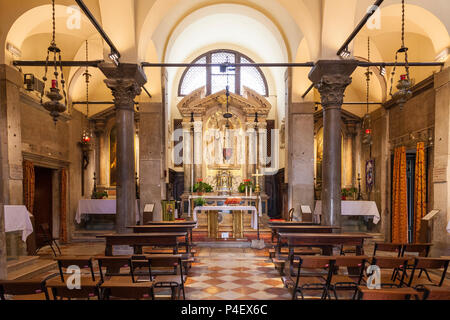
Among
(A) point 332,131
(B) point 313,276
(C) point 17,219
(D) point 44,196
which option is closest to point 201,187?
(D) point 44,196

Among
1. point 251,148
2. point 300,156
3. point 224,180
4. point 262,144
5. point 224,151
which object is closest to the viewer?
point 300,156

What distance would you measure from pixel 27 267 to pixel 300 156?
24.0 ft

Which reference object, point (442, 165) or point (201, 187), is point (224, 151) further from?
point (442, 165)

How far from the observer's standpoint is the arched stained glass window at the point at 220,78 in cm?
1731

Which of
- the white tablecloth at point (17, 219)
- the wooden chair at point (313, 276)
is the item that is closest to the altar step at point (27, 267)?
the white tablecloth at point (17, 219)

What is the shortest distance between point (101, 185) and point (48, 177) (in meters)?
2.49

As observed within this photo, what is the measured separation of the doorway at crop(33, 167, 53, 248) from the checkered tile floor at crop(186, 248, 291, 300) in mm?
5302

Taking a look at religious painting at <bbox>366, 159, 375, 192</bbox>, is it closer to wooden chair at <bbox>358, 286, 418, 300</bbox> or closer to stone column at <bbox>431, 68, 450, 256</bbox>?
stone column at <bbox>431, 68, 450, 256</bbox>

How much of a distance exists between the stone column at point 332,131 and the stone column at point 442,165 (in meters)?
2.01

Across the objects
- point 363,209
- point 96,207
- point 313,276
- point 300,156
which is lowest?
point 313,276

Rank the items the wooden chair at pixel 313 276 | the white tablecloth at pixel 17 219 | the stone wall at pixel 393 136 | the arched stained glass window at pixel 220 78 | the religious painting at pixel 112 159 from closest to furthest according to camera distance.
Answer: the wooden chair at pixel 313 276 < the white tablecloth at pixel 17 219 < the stone wall at pixel 393 136 < the religious painting at pixel 112 159 < the arched stained glass window at pixel 220 78

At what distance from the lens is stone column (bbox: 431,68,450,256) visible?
300 inches

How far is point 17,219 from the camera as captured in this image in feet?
23.1

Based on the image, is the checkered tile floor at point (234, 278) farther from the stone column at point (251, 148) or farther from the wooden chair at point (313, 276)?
the stone column at point (251, 148)
